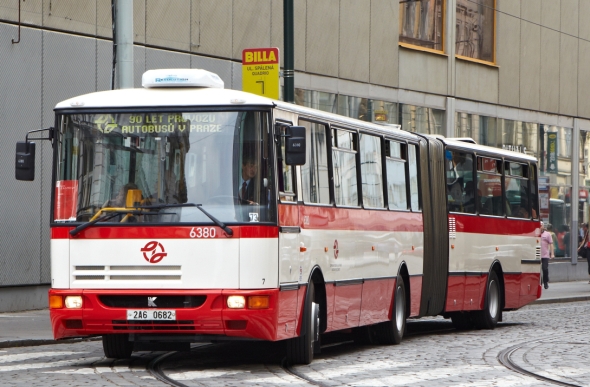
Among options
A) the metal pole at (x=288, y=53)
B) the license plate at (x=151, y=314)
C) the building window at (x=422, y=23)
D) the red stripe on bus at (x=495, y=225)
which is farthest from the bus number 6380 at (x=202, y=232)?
the building window at (x=422, y=23)

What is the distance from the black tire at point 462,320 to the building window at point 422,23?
12581 mm

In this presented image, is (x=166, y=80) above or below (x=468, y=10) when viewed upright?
below

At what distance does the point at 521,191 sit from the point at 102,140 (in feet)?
36.3

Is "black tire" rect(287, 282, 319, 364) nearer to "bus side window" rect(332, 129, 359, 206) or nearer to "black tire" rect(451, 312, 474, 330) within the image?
"bus side window" rect(332, 129, 359, 206)

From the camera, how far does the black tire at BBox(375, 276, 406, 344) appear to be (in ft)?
52.0

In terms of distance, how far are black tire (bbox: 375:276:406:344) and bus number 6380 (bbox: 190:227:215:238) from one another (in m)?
4.77

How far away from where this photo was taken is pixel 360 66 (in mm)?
29422

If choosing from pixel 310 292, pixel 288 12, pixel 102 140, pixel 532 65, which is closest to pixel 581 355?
pixel 310 292

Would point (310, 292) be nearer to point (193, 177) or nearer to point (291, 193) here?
point (291, 193)

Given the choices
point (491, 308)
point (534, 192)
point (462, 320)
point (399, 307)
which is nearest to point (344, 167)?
point (399, 307)

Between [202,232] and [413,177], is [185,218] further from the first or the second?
[413,177]

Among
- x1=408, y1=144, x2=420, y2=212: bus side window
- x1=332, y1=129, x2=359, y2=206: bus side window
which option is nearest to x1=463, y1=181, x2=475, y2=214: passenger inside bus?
x1=408, y1=144, x2=420, y2=212: bus side window

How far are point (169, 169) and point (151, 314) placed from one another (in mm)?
1384

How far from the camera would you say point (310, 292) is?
42.5ft
